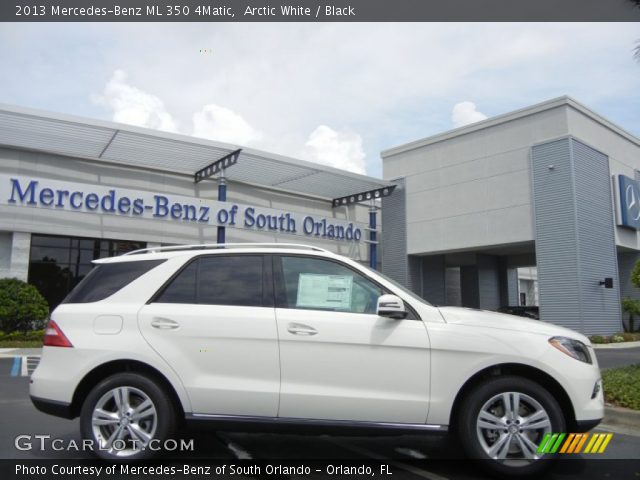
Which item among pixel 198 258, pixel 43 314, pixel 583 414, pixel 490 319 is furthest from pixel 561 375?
pixel 43 314

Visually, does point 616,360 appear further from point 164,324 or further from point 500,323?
point 164,324

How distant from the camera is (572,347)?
4.30 m

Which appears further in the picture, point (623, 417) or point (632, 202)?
point (632, 202)

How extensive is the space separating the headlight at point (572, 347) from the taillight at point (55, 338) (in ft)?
12.8

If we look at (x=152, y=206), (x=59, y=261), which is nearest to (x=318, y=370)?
(x=152, y=206)

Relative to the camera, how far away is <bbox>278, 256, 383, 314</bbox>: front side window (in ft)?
14.6

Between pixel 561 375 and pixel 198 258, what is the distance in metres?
3.12

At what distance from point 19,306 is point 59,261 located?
134 inches

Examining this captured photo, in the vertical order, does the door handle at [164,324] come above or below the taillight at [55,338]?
above

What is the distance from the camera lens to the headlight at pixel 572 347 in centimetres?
424

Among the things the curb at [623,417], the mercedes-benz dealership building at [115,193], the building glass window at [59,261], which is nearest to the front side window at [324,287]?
the curb at [623,417]

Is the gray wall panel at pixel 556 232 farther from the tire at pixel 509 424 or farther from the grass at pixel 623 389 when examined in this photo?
the tire at pixel 509 424

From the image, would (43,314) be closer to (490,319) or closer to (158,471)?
(158,471)
